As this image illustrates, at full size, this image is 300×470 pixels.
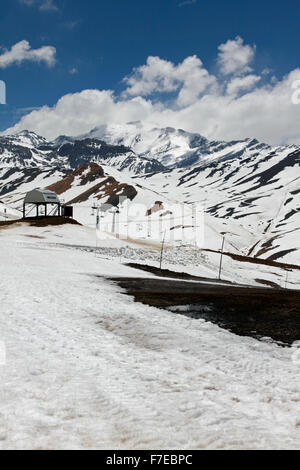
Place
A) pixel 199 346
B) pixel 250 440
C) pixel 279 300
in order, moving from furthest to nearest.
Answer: pixel 279 300
pixel 199 346
pixel 250 440

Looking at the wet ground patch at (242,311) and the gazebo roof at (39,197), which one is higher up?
the gazebo roof at (39,197)

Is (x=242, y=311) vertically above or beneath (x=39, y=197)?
beneath

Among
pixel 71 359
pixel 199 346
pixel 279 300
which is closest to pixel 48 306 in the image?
pixel 71 359

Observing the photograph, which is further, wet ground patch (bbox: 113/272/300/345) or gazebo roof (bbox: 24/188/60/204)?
gazebo roof (bbox: 24/188/60/204)

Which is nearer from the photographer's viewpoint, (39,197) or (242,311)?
(242,311)

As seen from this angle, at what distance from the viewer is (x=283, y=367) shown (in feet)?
41.8

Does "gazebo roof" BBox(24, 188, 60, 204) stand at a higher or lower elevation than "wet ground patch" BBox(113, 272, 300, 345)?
higher

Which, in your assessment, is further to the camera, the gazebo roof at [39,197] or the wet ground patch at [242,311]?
the gazebo roof at [39,197]

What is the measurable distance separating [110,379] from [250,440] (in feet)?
16.1
